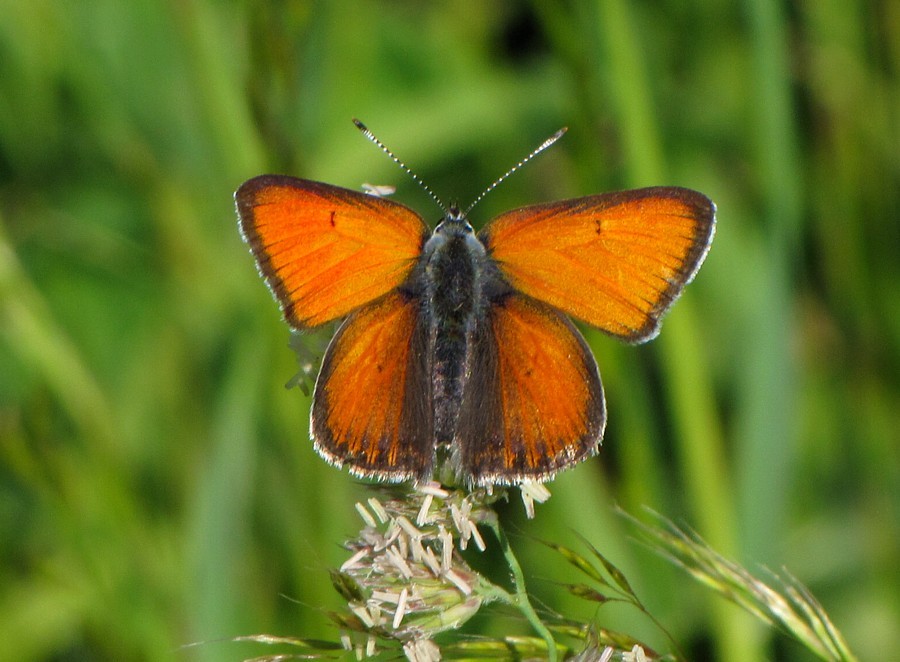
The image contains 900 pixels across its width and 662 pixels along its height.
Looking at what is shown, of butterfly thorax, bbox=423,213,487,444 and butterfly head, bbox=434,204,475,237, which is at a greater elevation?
butterfly head, bbox=434,204,475,237

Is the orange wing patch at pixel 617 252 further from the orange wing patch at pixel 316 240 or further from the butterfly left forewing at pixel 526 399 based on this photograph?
the orange wing patch at pixel 316 240

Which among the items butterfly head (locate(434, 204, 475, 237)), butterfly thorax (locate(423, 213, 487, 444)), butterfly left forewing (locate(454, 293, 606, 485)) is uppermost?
butterfly head (locate(434, 204, 475, 237))

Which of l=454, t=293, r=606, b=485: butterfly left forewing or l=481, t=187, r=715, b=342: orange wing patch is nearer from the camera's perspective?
l=454, t=293, r=606, b=485: butterfly left forewing

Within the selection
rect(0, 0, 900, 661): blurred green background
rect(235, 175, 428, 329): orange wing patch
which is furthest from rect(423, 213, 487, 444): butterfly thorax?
rect(0, 0, 900, 661): blurred green background

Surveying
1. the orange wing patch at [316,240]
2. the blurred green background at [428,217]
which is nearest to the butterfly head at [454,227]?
the orange wing patch at [316,240]

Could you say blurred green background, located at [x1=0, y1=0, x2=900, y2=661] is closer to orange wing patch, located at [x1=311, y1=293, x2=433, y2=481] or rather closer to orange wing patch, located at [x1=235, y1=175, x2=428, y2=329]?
orange wing patch, located at [x1=235, y1=175, x2=428, y2=329]

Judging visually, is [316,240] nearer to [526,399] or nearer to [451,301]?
[451,301]

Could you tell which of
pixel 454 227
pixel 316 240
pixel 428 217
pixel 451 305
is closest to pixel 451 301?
pixel 451 305

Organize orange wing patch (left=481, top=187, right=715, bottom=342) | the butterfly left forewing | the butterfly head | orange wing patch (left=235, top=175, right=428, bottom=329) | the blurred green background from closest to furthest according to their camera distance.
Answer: the butterfly left forewing, orange wing patch (left=481, top=187, right=715, bottom=342), orange wing patch (left=235, top=175, right=428, bottom=329), the butterfly head, the blurred green background
